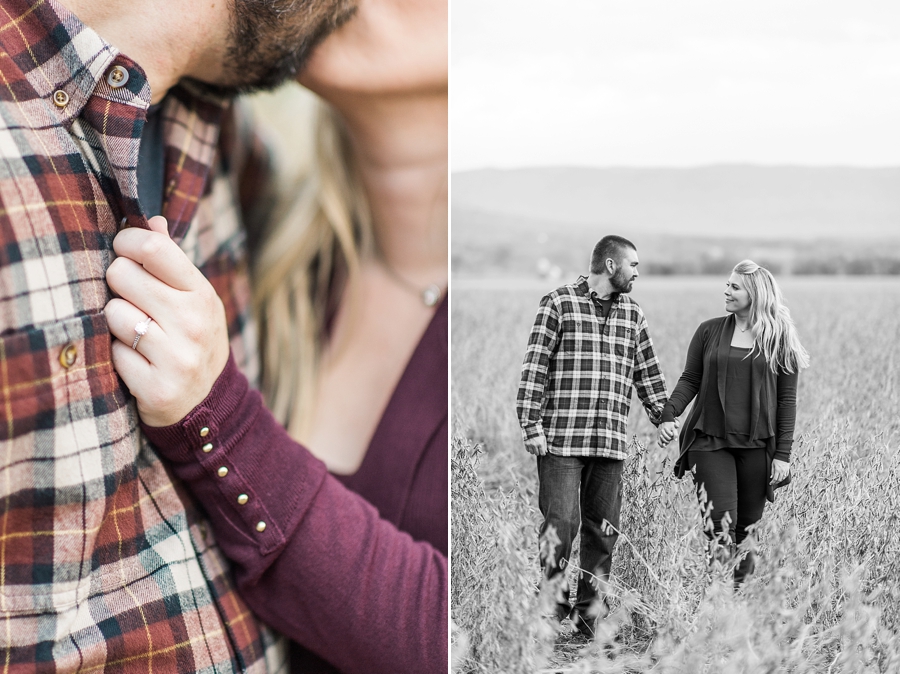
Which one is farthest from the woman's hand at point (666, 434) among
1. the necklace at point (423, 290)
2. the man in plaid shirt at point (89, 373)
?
the man in plaid shirt at point (89, 373)

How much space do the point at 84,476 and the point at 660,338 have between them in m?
1.04

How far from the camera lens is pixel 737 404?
1291 millimetres

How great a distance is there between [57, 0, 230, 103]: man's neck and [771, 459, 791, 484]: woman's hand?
1.33 m

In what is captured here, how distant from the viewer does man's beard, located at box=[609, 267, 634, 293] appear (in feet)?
4.44

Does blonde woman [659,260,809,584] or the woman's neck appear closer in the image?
blonde woman [659,260,809,584]

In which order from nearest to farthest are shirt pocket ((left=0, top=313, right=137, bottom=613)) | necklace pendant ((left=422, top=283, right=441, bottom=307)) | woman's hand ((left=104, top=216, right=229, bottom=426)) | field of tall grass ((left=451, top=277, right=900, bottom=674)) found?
1. shirt pocket ((left=0, top=313, right=137, bottom=613))
2. woman's hand ((left=104, top=216, right=229, bottom=426))
3. field of tall grass ((left=451, top=277, right=900, bottom=674))
4. necklace pendant ((left=422, top=283, right=441, bottom=307))

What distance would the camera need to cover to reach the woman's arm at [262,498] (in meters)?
1.11

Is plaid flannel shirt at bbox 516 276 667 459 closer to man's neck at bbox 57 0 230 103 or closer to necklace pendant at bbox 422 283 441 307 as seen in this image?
necklace pendant at bbox 422 283 441 307

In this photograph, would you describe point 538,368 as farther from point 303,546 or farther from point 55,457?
point 55,457

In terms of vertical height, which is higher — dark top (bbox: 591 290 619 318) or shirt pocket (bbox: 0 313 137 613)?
dark top (bbox: 591 290 619 318)

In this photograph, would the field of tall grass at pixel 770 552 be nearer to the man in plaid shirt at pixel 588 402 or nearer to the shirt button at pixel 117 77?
the man in plaid shirt at pixel 588 402

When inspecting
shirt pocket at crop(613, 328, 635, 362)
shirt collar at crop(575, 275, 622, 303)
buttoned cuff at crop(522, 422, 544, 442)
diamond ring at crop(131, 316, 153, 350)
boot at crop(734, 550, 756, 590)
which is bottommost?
boot at crop(734, 550, 756, 590)

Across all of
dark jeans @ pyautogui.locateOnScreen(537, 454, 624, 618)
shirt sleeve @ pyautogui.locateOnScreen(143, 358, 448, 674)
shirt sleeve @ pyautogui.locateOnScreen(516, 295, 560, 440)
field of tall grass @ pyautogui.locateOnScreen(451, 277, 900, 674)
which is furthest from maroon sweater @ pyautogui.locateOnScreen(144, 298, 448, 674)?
shirt sleeve @ pyautogui.locateOnScreen(516, 295, 560, 440)

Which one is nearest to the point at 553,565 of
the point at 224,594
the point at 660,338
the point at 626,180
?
the point at 660,338
